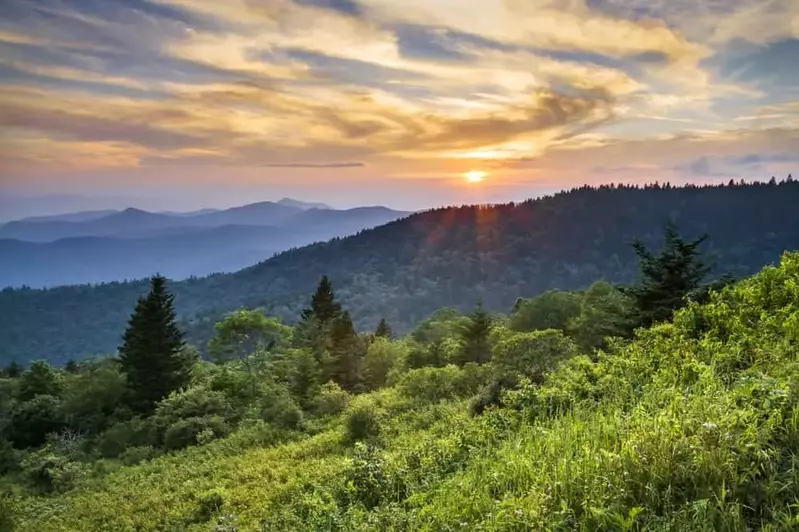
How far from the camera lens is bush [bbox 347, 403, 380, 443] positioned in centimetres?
1535

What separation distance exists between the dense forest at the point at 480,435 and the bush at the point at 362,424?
0.32 feet

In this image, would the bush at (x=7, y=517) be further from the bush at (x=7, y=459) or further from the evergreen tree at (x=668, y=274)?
the evergreen tree at (x=668, y=274)

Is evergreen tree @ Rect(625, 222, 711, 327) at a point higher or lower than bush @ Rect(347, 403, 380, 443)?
higher

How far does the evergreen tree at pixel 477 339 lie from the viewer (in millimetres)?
31609

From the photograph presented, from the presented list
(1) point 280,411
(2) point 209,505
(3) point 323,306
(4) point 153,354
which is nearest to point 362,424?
(2) point 209,505

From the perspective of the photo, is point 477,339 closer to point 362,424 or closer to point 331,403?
point 331,403

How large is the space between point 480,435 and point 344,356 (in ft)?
104

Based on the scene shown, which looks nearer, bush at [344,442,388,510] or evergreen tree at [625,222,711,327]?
bush at [344,442,388,510]

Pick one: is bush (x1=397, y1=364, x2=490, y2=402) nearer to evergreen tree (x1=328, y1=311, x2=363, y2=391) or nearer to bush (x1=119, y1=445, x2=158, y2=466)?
bush (x1=119, y1=445, x2=158, y2=466)

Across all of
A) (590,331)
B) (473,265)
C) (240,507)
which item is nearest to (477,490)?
(240,507)

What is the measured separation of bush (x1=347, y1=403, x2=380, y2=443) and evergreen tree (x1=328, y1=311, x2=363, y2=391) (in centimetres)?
1999

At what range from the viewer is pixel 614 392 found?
22.4 feet

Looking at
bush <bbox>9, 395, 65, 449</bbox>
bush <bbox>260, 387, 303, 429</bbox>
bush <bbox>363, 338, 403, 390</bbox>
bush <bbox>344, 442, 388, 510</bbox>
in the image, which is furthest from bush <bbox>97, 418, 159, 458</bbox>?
bush <bbox>344, 442, 388, 510</bbox>

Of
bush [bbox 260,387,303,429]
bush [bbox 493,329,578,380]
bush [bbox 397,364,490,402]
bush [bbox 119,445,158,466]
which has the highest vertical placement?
bush [bbox 493,329,578,380]
